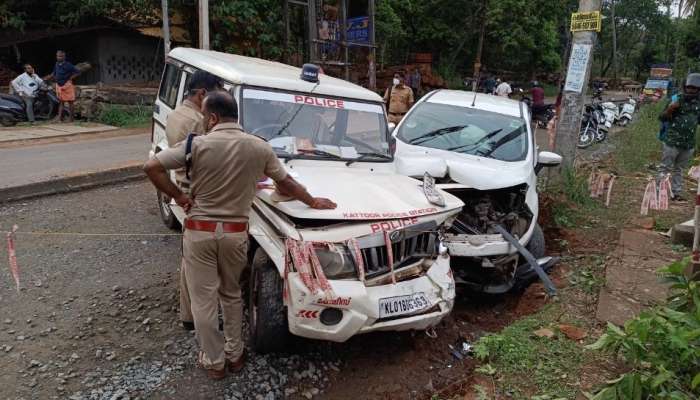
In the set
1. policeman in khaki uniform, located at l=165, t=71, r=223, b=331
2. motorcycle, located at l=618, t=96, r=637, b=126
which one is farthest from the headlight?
motorcycle, located at l=618, t=96, r=637, b=126

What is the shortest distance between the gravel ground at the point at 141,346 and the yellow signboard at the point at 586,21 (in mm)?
4420

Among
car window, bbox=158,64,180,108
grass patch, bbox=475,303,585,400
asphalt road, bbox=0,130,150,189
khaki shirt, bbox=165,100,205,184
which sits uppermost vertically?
car window, bbox=158,64,180,108

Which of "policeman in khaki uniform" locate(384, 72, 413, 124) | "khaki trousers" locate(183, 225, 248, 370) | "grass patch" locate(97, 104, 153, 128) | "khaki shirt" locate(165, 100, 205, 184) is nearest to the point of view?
"khaki trousers" locate(183, 225, 248, 370)

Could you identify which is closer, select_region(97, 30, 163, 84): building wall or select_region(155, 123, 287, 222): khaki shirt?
select_region(155, 123, 287, 222): khaki shirt

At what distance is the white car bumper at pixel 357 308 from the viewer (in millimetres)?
3121

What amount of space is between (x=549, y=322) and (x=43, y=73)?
51.6 feet

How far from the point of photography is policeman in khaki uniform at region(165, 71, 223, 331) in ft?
12.3

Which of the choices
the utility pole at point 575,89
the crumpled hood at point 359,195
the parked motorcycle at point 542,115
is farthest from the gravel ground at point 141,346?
the parked motorcycle at point 542,115

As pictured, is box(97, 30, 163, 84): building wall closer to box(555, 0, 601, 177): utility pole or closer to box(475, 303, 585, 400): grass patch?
box(555, 0, 601, 177): utility pole

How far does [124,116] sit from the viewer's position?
12.5 meters

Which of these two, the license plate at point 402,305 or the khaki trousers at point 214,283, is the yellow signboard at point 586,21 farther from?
the khaki trousers at point 214,283

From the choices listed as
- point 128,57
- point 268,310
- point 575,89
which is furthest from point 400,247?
point 128,57

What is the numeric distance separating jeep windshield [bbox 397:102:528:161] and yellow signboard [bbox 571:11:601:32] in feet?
7.66

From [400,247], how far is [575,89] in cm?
552
